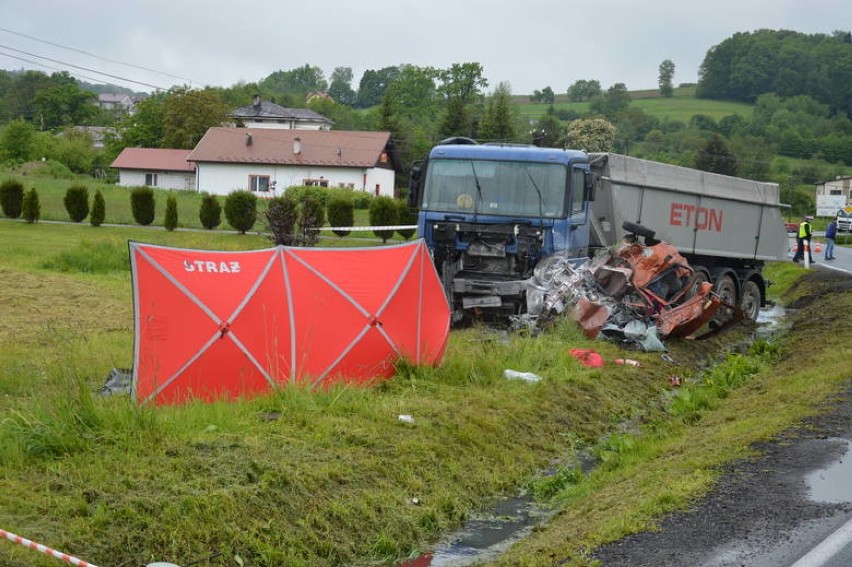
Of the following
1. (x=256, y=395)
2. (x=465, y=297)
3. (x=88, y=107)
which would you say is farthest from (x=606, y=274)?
(x=88, y=107)

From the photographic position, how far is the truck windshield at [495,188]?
716 inches

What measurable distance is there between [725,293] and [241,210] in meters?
26.5

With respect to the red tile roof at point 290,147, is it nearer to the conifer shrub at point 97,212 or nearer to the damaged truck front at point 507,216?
the conifer shrub at point 97,212

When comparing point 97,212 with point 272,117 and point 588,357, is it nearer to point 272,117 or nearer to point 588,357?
point 588,357

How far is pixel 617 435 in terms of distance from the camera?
12.0 m

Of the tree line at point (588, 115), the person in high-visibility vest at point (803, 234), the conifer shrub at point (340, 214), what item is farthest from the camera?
the tree line at point (588, 115)

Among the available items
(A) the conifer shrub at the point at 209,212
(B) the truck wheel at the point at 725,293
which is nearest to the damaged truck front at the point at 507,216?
(B) the truck wheel at the point at 725,293

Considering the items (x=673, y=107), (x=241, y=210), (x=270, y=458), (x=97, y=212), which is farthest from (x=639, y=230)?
(x=673, y=107)

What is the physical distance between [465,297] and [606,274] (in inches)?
93.5

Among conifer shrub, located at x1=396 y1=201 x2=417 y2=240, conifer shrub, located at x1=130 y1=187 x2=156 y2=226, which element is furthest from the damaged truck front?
conifer shrub, located at x1=130 y1=187 x2=156 y2=226

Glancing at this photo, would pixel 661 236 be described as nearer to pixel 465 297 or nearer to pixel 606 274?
pixel 606 274

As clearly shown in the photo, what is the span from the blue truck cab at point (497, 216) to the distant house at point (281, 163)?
58.3 m

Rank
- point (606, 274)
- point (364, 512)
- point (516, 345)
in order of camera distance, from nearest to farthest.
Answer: point (364, 512) → point (516, 345) → point (606, 274)

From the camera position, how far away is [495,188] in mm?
18422
